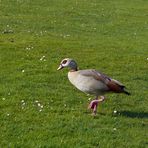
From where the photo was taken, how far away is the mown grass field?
1116cm

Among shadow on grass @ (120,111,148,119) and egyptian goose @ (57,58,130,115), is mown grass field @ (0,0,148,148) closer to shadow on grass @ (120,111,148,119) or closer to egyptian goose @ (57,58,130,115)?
shadow on grass @ (120,111,148,119)

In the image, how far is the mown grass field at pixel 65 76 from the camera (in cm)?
1116

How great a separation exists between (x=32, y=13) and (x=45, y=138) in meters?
21.6

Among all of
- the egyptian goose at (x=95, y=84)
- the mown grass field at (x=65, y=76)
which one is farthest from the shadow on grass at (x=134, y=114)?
the egyptian goose at (x=95, y=84)

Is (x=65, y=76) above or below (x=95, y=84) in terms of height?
below

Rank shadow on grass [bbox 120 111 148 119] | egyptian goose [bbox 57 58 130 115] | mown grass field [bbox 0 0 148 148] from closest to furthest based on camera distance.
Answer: mown grass field [bbox 0 0 148 148] → egyptian goose [bbox 57 58 130 115] → shadow on grass [bbox 120 111 148 119]

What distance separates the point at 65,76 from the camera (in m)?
16.1

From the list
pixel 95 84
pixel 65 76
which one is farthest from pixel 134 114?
pixel 65 76

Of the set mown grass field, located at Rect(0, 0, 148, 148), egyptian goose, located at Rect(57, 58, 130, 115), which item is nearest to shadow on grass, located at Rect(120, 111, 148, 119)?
mown grass field, located at Rect(0, 0, 148, 148)

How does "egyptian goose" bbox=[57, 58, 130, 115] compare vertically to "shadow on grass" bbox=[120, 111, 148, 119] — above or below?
above

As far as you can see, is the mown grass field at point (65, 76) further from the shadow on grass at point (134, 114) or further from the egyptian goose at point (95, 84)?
the egyptian goose at point (95, 84)

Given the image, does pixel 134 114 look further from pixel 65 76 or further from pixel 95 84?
pixel 65 76

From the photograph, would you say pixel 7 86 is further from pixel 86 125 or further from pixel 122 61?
pixel 122 61

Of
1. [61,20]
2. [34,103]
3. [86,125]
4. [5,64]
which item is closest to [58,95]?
[34,103]
